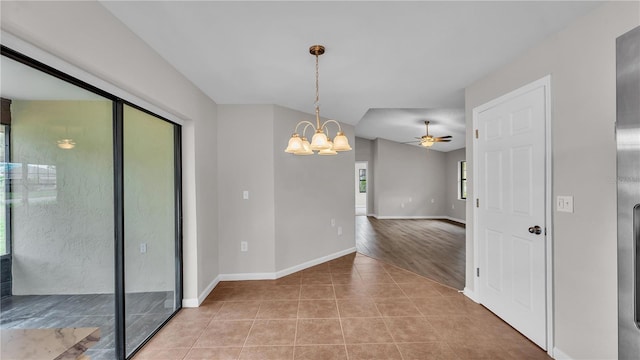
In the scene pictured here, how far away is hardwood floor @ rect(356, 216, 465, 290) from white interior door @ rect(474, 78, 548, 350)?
2.85 ft

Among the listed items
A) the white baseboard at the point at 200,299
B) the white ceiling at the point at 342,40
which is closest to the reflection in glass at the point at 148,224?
the white baseboard at the point at 200,299

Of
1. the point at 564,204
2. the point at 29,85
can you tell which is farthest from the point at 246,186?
the point at 564,204

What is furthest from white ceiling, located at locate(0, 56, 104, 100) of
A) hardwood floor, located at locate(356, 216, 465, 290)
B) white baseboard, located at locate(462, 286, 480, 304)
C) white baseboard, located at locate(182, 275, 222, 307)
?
hardwood floor, located at locate(356, 216, 465, 290)

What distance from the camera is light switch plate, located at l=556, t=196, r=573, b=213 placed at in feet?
6.19

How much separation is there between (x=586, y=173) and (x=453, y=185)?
8.06 m

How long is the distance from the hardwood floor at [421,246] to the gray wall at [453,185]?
69cm

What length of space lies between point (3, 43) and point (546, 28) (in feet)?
10.3

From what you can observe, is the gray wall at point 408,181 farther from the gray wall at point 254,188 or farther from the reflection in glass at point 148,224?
the reflection in glass at point 148,224

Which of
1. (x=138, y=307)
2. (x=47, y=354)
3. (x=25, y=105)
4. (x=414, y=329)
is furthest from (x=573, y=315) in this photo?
(x=25, y=105)

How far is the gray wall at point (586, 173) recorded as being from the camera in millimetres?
1623

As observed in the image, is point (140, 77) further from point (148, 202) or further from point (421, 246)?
point (421, 246)

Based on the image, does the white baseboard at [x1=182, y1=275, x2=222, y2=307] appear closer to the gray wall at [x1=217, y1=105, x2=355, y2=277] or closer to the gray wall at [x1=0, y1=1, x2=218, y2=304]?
the gray wall at [x1=0, y1=1, x2=218, y2=304]

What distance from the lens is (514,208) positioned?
2395 mm

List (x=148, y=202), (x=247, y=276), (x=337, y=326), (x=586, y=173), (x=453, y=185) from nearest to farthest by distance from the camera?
1. (x=586, y=173)
2. (x=148, y=202)
3. (x=337, y=326)
4. (x=247, y=276)
5. (x=453, y=185)
